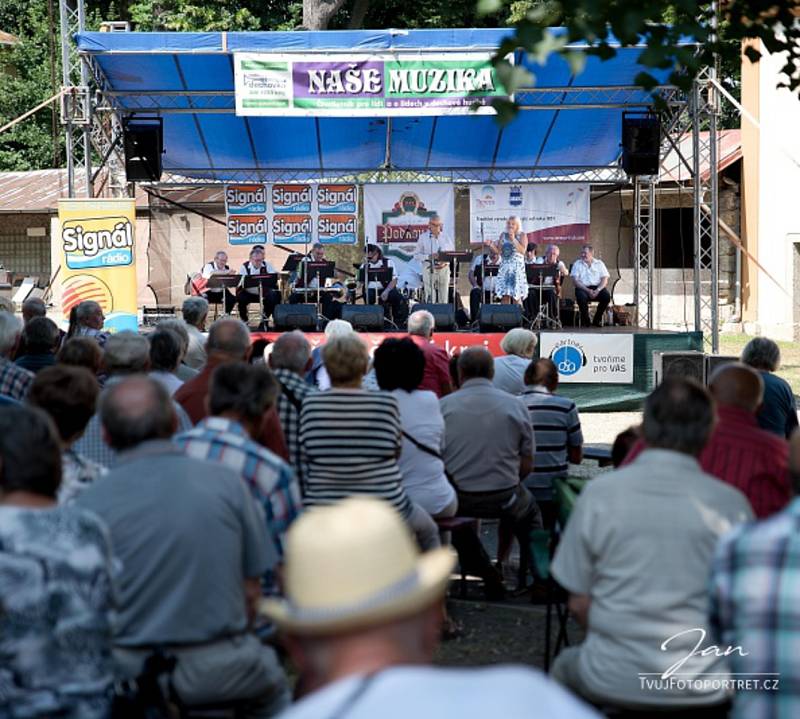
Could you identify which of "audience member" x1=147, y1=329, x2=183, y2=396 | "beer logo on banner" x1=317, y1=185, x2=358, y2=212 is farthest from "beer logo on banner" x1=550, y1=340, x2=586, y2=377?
"audience member" x1=147, y1=329, x2=183, y2=396

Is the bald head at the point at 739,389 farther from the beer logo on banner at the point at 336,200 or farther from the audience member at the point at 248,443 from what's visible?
the beer logo on banner at the point at 336,200

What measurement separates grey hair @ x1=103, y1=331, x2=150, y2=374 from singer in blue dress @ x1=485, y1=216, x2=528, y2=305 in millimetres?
11828

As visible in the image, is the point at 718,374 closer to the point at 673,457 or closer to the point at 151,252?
the point at 673,457

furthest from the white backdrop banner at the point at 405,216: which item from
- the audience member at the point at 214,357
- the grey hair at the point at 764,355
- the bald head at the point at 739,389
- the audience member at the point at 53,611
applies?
the audience member at the point at 53,611

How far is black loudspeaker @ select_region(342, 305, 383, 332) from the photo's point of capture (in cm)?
1517

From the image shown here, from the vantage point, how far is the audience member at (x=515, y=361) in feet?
26.1

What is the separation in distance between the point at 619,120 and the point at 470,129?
2128 millimetres

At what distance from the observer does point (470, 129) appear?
17.4m

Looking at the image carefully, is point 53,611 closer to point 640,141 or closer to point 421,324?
point 421,324

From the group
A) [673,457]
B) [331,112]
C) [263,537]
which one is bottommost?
[263,537]

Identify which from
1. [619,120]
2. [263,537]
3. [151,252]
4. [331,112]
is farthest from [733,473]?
[151,252]

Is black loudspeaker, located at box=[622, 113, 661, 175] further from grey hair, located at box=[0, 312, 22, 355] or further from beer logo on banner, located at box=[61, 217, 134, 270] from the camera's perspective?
grey hair, located at box=[0, 312, 22, 355]

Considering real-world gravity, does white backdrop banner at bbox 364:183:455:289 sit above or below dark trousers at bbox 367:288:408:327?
above

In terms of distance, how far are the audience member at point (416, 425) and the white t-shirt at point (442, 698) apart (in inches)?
166
